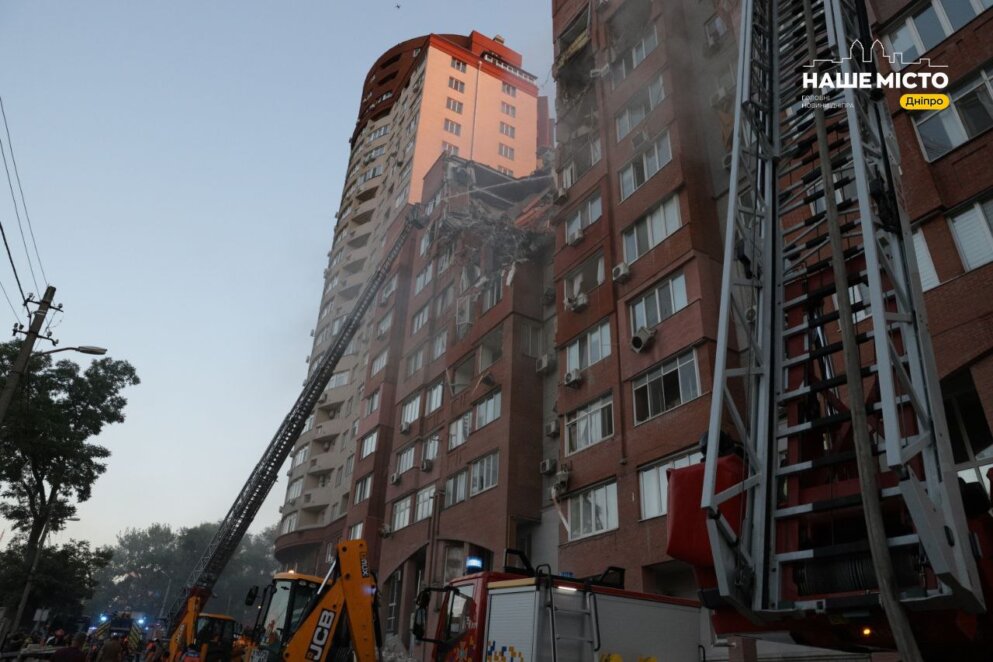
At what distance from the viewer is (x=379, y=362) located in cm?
3847

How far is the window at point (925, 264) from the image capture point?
12070 mm

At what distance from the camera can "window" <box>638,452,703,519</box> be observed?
15.9m

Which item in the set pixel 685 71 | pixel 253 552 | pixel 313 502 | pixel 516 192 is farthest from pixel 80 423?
pixel 253 552

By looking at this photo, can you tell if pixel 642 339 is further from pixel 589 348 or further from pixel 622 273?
pixel 589 348

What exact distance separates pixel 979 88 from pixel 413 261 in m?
30.4

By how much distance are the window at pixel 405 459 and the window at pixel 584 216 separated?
40.6 feet

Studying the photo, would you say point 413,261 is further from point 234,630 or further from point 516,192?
point 234,630

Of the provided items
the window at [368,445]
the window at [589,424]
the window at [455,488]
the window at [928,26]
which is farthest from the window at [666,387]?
the window at [368,445]

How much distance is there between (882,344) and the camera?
4.98 meters

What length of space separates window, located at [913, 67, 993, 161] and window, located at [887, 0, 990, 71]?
145 centimetres

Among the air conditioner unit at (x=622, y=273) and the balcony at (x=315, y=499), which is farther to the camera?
the balcony at (x=315, y=499)

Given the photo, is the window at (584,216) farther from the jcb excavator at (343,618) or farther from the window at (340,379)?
the window at (340,379)

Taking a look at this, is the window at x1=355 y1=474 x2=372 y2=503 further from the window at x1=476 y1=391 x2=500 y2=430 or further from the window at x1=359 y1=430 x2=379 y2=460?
the window at x1=476 y1=391 x2=500 y2=430

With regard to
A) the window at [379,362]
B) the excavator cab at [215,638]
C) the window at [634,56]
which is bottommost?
the excavator cab at [215,638]
